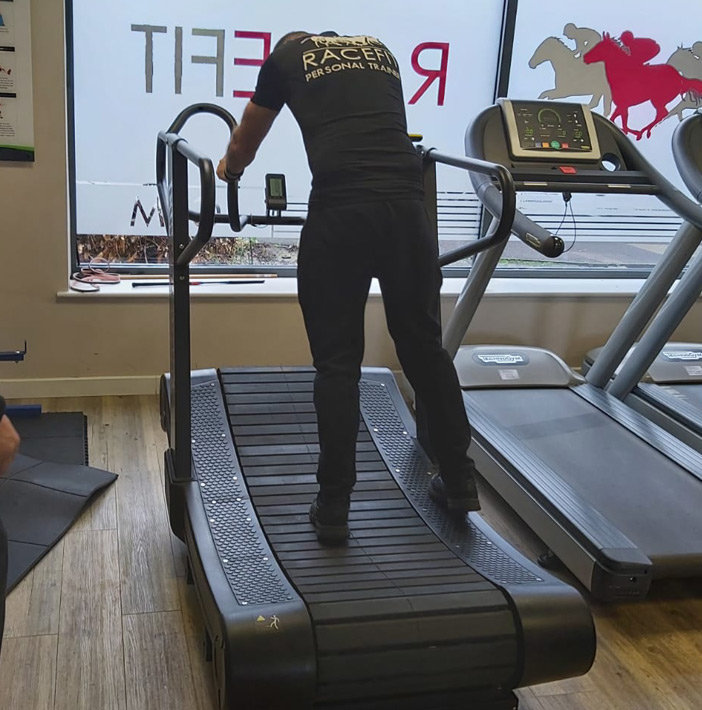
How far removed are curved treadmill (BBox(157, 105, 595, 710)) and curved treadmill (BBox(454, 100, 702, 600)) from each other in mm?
368

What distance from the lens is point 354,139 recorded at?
228 centimetres

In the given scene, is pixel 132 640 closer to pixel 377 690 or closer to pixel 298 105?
pixel 377 690

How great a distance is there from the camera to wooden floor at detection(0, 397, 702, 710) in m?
2.22

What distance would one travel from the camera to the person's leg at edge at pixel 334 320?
2295 millimetres

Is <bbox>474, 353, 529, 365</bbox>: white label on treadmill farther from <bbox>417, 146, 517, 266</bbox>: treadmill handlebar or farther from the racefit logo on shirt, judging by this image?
the racefit logo on shirt

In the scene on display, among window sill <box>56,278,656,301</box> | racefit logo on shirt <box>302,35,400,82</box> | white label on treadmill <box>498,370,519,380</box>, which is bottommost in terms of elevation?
white label on treadmill <box>498,370,519,380</box>

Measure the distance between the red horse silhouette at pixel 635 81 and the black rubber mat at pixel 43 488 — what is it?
3.14 metres

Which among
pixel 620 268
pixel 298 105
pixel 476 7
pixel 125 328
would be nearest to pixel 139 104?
pixel 125 328

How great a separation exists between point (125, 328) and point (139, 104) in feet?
3.37

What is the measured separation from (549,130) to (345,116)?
4.87 feet

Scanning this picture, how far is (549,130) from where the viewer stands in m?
3.51

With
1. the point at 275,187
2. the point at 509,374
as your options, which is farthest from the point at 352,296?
the point at 509,374

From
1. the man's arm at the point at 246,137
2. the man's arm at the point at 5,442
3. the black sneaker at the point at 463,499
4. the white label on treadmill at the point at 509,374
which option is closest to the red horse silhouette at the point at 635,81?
the white label on treadmill at the point at 509,374

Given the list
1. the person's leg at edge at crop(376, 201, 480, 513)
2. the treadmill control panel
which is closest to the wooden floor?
the person's leg at edge at crop(376, 201, 480, 513)
